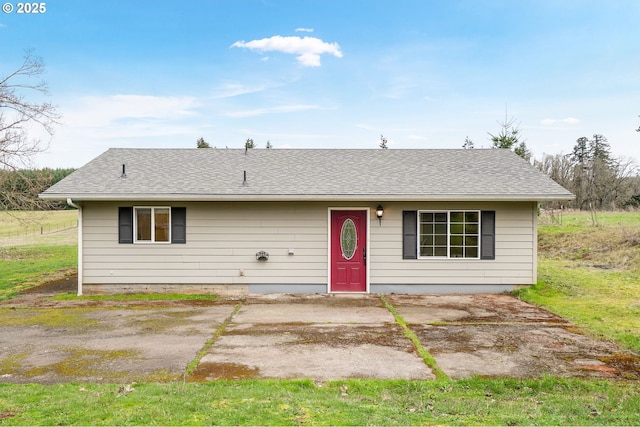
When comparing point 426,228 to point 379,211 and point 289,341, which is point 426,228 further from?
point 289,341

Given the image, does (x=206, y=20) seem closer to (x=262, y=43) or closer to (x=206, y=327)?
(x=262, y=43)

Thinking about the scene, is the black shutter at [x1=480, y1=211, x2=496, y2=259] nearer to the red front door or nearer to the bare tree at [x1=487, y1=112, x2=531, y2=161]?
the red front door

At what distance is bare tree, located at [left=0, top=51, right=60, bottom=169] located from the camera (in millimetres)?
17250

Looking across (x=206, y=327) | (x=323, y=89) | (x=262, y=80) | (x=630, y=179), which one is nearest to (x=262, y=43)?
(x=262, y=80)

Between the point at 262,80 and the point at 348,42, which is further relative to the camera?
the point at 262,80

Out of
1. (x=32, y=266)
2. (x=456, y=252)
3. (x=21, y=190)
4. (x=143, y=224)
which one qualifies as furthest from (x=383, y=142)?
(x=143, y=224)

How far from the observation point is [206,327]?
23.7 feet

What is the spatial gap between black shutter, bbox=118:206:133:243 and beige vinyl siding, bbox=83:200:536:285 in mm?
273

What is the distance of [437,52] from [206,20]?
906 centimetres

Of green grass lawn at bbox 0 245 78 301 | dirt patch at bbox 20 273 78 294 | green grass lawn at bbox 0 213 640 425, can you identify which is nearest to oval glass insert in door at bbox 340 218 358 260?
green grass lawn at bbox 0 213 640 425

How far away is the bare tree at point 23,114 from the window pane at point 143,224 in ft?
33.4

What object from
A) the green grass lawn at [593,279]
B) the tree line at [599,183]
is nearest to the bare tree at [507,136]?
the green grass lawn at [593,279]

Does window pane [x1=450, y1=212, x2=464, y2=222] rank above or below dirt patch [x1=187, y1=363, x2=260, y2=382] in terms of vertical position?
above

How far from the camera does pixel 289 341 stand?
20.9 feet
